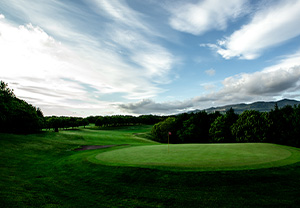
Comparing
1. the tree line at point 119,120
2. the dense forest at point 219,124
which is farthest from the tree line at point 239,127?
the tree line at point 119,120

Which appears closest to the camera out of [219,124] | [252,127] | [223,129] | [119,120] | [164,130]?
[252,127]

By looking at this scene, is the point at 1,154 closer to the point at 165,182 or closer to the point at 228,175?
the point at 165,182

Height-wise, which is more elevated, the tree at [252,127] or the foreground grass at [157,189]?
the tree at [252,127]

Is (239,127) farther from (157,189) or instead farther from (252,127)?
(157,189)

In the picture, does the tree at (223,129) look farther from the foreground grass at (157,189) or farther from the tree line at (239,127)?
the foreground grass at (157,189)

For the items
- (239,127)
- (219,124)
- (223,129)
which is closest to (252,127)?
(239,127)

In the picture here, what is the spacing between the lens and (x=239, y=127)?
52.1m

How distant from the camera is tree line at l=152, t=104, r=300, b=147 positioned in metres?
44.1

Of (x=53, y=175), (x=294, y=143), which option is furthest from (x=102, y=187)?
(x=294, y=143)

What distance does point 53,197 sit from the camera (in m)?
10.1

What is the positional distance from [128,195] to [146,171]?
2909mm

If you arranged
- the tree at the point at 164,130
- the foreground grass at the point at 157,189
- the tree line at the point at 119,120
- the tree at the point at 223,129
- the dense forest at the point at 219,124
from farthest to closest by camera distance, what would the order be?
the tree line at the point at 119,120, the tree at the point at 164,130, the tree at the point at 223,129, the dense forest at the point at 219,124, the foreground grass at the point at 157,189

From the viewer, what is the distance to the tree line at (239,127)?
4406cm

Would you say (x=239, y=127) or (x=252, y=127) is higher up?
(x=252, y=127)
